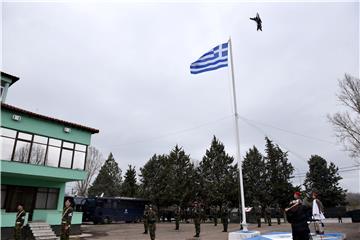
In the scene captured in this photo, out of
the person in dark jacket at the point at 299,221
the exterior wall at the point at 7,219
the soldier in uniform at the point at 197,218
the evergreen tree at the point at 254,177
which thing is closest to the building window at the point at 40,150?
the exterior wall at the point at 7,219

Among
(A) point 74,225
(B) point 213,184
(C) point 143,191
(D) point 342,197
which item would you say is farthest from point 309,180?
(A) point 74,225

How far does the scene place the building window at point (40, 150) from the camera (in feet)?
59.7

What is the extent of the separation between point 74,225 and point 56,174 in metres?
4.10

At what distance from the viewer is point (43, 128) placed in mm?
20125

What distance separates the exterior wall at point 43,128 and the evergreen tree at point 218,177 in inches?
802

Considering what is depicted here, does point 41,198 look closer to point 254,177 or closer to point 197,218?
point 197,218

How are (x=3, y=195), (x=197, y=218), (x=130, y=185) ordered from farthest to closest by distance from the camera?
1. (x=130, y=185)
2. (x=3, y=195)
3. (x=197, y=218)

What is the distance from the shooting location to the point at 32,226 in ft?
61.2

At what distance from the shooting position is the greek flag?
15484mm

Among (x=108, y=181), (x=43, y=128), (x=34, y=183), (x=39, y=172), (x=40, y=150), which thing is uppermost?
(x=108, y=181)

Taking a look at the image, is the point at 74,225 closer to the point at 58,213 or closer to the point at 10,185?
the point at 58,213

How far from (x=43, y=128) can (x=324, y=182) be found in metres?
39.3

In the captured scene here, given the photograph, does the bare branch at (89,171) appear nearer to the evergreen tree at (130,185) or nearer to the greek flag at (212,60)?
the evergreen tree at (130,185)

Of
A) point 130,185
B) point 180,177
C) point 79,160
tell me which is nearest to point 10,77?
point 79,160
